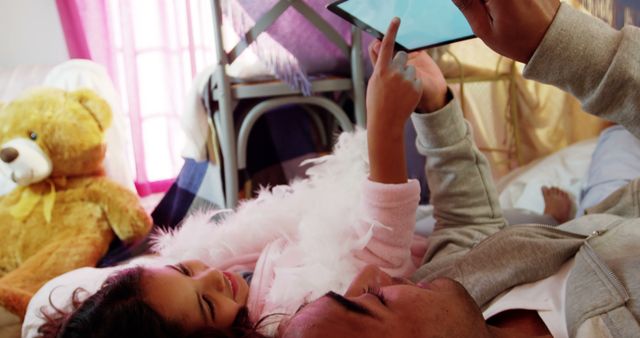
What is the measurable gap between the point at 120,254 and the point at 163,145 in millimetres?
1221

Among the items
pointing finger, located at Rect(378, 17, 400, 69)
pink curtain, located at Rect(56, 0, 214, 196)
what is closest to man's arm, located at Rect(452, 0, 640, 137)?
pointing finger, located at Rect(378, 17, 400, 69)

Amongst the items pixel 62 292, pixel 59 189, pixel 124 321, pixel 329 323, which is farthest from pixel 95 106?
pixel 329 323

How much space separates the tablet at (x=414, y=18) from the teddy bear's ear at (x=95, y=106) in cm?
100

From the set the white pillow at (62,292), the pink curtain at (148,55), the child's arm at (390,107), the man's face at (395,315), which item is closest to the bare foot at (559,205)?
the child's arm at (390,107)

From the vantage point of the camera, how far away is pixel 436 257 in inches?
33.0

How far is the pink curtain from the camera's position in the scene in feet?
7.78

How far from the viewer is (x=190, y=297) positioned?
657 millimetres

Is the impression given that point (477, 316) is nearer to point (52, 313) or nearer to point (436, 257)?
point (436, 257)

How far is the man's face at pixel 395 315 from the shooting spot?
18.8 inches

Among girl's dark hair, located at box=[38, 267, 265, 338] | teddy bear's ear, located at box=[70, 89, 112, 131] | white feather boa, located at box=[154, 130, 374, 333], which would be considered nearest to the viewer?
girl's dark hair, located at box=[38, 267, 265, 338]

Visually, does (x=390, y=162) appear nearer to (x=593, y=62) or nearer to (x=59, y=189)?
(x=593, y=62)

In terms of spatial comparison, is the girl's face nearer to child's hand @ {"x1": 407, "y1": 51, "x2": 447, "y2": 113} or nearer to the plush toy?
child's hand @ {"x1": 407, "y1": 51, "x2": 447, "y2": 113}

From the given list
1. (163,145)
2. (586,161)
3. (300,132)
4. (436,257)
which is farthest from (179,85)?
(436,257)

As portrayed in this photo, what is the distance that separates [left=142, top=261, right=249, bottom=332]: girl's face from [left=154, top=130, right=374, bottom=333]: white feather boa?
72 millimetres
